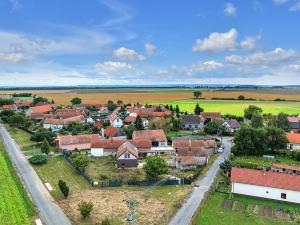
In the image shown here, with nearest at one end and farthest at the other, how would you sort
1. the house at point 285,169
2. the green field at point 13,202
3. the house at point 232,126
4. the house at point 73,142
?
the green field at point 13,202 < the house at point 285,169 < the house at point 73,142 < the house at point 232,126

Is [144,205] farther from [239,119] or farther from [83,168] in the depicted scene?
[239,119]

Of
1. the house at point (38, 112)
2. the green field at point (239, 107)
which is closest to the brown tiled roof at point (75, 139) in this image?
the house at point (38, 112)

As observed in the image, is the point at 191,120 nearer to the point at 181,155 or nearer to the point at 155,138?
the point at 155,138

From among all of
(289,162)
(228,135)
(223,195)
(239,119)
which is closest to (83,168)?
(223,195)

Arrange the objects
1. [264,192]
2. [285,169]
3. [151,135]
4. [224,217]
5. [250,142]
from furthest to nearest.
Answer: [151,135] → [250,142] → [285,169] → [264,192] → [224,217]

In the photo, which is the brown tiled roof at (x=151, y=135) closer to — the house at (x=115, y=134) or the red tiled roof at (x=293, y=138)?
the house at (x=115, y=134)

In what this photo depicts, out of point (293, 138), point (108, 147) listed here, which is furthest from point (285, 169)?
point (108, 147)
